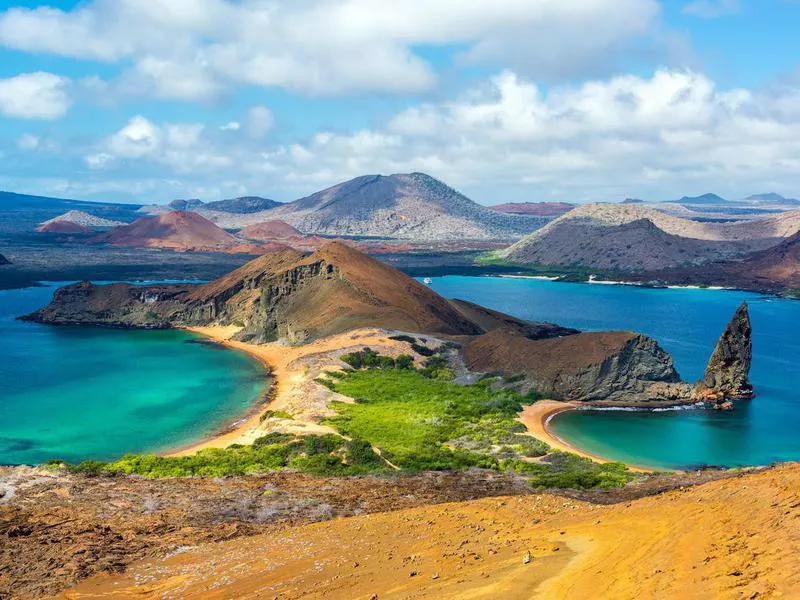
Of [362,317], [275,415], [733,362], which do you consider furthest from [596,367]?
[362,317]

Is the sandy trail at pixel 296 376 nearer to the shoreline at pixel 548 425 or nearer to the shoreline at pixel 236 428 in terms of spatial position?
the shoreline at pixel 236 428

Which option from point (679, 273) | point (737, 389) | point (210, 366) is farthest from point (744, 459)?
point (679, 273)

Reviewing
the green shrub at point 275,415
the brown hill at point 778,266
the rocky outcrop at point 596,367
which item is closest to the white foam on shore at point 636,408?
the rocky outcrop at point 596,367

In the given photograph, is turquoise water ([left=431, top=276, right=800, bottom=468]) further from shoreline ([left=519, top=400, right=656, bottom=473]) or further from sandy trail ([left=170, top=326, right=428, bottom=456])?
sandy trail ([left=170, top=326, right=428, bottom=456])

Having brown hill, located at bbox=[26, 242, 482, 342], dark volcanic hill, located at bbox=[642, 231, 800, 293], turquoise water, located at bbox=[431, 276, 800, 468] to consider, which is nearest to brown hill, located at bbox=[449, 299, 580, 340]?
brown hill, located at bbox=[26, 242, 482, 342]

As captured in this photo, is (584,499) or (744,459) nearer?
(584,499)

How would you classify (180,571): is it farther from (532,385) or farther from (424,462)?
(532,385)
